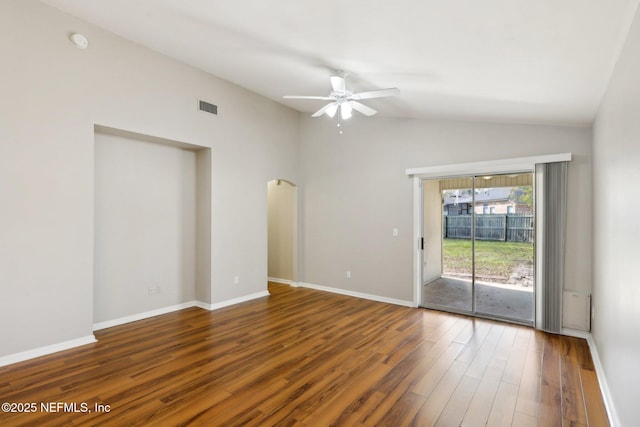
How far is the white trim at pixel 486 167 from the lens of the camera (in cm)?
399

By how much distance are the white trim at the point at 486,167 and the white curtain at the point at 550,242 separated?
9 cm

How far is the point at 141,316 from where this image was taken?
4.48 meters

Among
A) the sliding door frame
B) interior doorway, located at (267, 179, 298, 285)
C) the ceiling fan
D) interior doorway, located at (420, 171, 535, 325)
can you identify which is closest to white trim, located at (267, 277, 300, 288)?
interior doorway, located at (267, 179, 298, 285)

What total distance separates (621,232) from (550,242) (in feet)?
7.17

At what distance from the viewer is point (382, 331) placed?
406 centimetres

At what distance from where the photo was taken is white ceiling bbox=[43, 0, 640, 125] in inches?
76.5

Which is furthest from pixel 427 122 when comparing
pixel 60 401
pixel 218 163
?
pixel 60 401

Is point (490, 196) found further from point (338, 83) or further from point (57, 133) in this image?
point (57, 133)

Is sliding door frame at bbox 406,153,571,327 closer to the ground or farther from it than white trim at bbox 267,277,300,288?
farther from it

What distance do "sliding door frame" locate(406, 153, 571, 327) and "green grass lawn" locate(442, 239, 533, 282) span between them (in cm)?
27

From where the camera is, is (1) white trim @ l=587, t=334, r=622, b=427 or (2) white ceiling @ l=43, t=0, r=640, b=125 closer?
(2) white ceiling @ l=43, t=0, r=640, b=125

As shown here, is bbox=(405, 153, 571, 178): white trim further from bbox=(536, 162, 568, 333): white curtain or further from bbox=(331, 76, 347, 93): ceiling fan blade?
bbox=(331, 76, 347, 93): ceiling fan blade

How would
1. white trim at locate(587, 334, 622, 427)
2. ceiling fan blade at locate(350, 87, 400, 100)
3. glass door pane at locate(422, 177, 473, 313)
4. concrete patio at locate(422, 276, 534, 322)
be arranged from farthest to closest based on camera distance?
glass door pane at locate(422, 177, 473, 313), concrete patio at locate(422, 276, 534, 322), ceiling fan blade at locate(350, 87, 400, 100), white trim at locate(587, 334, 622, 427)

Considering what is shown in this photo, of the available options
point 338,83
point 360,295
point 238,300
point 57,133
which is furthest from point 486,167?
point 57,133
